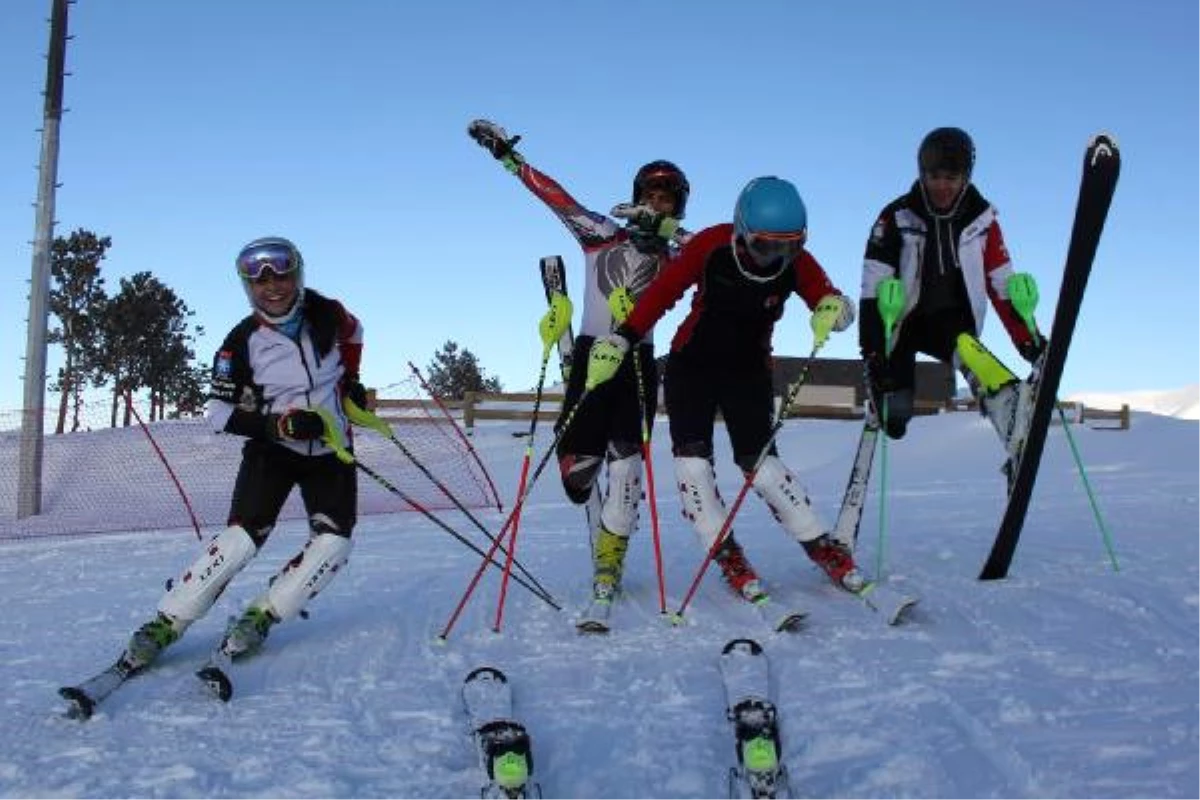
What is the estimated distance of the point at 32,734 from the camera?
3.38m

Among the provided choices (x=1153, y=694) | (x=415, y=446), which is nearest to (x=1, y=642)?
(x=1153, y=694)

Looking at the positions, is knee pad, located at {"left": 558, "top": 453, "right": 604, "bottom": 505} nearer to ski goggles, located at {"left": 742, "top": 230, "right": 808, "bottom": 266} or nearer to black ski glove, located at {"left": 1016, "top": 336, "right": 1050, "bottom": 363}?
ski goggles, located at {"left": 742, "top": 230, "right": 808, "bottom": 266}

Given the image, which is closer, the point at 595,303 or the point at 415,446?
the point at 595,303

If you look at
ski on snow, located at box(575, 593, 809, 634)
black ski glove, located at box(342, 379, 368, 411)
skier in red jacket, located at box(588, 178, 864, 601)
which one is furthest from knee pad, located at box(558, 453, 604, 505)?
black ski glove, located at box(342, 379, 368, 411)

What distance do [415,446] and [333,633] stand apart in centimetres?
1372

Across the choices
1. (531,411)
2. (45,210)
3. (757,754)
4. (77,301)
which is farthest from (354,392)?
(77,301)

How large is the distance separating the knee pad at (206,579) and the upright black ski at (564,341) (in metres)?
1.84

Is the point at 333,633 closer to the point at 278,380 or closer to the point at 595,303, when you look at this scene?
the point at 278,380

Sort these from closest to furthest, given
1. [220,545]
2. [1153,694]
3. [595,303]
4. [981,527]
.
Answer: [1153,694], [220,545], [595,303], [981,527]

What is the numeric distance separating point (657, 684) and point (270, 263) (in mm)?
2401

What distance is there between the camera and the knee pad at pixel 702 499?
194 inches

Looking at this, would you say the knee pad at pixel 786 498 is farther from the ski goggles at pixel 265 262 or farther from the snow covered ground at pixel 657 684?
the ski goggles at pixel 265 262

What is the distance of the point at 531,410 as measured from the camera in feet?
81.2

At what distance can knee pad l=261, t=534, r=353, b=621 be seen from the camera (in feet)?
14.4
